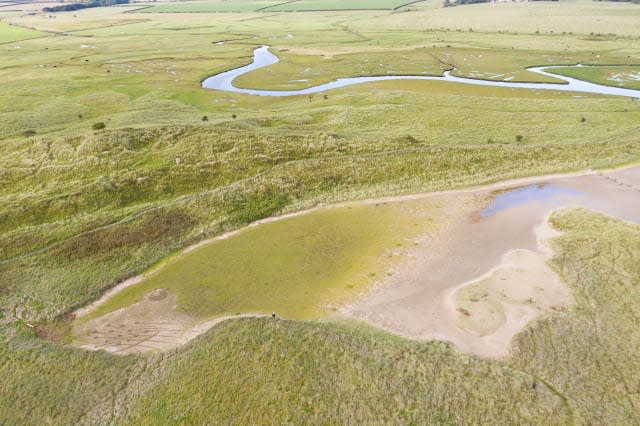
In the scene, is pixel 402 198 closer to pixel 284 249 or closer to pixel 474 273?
pixel 474 273

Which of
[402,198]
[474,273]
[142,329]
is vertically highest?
[402,198]

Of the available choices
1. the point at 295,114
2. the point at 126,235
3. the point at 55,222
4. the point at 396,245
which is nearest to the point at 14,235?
the point at 55,222

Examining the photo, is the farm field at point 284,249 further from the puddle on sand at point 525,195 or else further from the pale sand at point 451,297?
the puddle on sand at point 525,195

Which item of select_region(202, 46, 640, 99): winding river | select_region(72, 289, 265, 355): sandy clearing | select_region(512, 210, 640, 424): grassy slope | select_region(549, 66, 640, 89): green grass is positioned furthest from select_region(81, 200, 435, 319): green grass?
select_region(549, 66, 640, 89): green grass

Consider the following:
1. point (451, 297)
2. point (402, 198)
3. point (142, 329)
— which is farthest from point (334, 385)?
point (402, 198)

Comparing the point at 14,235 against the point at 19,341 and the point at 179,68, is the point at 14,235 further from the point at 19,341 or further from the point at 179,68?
the point at 179,68

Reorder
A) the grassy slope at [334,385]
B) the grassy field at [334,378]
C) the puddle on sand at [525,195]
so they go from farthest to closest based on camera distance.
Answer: the puddle on sand at [525,195], the grassy field at [334,378], the grassy slope at [334,385]

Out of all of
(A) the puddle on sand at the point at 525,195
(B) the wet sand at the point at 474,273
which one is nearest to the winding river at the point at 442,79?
(B) the wet sand at the point at 474,273
